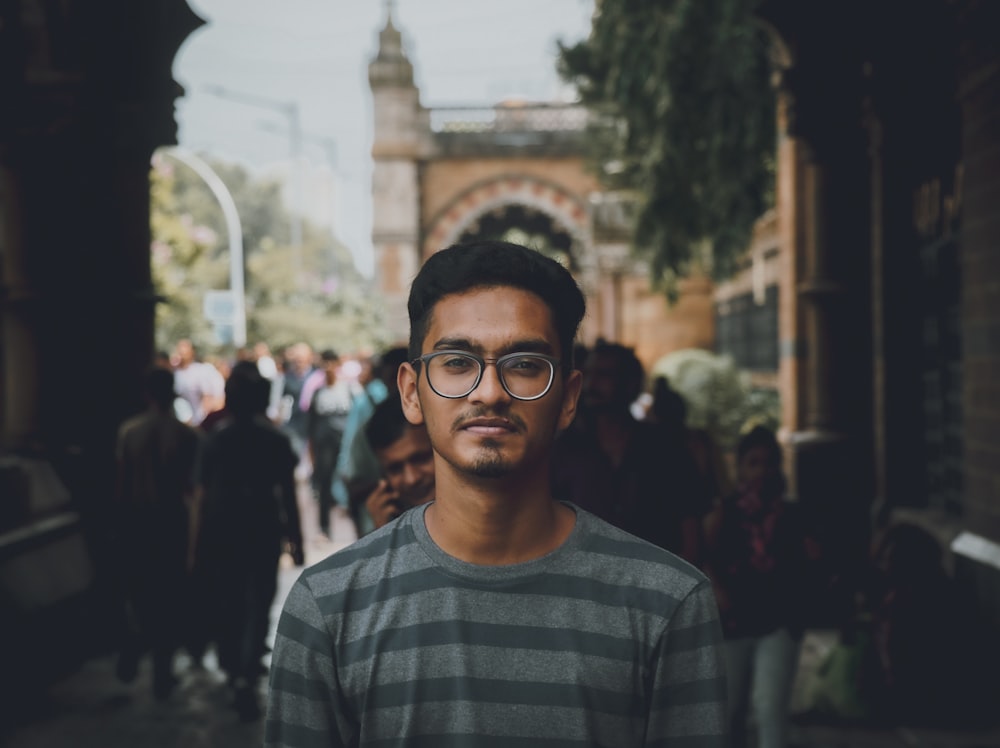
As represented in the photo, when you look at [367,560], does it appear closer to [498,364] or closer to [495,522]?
[495,522]

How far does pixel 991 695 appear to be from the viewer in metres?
6.54

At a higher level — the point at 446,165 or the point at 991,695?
the point at 446,165

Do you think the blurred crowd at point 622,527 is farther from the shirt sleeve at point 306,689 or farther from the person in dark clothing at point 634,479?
the shirt sleeve at point 306,689

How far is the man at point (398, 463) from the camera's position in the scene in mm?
4316

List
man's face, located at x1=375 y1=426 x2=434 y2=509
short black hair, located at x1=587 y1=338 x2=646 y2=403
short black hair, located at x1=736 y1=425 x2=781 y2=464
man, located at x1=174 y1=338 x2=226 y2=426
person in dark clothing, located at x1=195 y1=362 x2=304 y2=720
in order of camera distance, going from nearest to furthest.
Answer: man's face, located at x1=375 y1=426 x2=434 y2=509 → short black hair, located at x1=736 y1=425 x2=781 y2=464 → short black hair, located at x1=587 y1=338 x2=646 y2=403 → person in dark clothing, located at x1=195 y1=362 x2=304 y2=720 → man, located at x1=174 y1=338 x2=226 y2=426

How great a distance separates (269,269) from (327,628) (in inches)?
2778

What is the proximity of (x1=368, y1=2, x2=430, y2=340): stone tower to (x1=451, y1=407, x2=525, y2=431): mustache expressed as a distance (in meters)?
30.4

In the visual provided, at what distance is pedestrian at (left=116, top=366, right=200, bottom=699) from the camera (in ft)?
24.8

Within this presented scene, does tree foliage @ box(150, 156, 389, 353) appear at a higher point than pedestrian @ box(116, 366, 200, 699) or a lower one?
higher

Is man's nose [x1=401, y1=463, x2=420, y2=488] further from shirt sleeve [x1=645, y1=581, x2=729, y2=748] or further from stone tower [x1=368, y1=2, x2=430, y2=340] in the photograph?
stone tower [x1=368, y1=2, x2=430, y2=340]

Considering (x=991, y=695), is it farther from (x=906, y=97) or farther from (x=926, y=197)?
(x=906, y=97)

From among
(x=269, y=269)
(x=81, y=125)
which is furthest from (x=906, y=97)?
(x=269, y=269)

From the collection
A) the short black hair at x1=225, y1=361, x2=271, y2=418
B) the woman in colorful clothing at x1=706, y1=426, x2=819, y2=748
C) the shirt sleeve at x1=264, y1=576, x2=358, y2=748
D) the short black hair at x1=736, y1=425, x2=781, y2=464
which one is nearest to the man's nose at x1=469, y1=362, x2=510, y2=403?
the shirt sleeve at x1=264, y1=576, x2=358, y2=748

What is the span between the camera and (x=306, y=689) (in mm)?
1940
